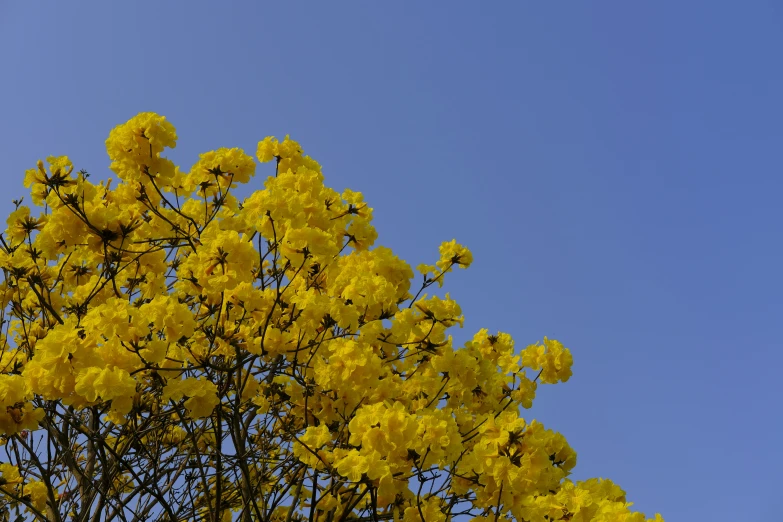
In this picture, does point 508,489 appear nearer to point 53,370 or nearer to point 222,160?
point 53,370

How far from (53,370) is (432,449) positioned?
5.39 ft

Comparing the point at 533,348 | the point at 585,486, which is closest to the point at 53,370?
the point at 585,486

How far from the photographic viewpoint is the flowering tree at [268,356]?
277 cm

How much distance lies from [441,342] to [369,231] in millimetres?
814

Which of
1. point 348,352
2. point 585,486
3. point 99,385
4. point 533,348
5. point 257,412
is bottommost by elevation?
point 585,486

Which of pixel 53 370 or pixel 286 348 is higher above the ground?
pixel 286 348

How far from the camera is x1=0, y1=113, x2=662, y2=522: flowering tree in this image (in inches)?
109

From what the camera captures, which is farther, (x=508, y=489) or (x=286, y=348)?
(x=286, y=348)

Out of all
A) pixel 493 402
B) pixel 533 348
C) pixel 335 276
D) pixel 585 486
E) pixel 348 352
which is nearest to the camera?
pixel 585 486

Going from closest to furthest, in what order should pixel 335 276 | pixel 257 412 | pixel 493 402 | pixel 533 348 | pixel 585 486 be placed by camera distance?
pixel 585 486, pixel 335 276, pixel 257 412, pixel 493 402, pixel 533 348

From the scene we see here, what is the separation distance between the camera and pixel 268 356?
3576 millimetres

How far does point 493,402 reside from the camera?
463 cm

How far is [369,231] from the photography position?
3992 millimetres

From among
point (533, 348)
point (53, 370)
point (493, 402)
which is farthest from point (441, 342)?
point (53, 370)
